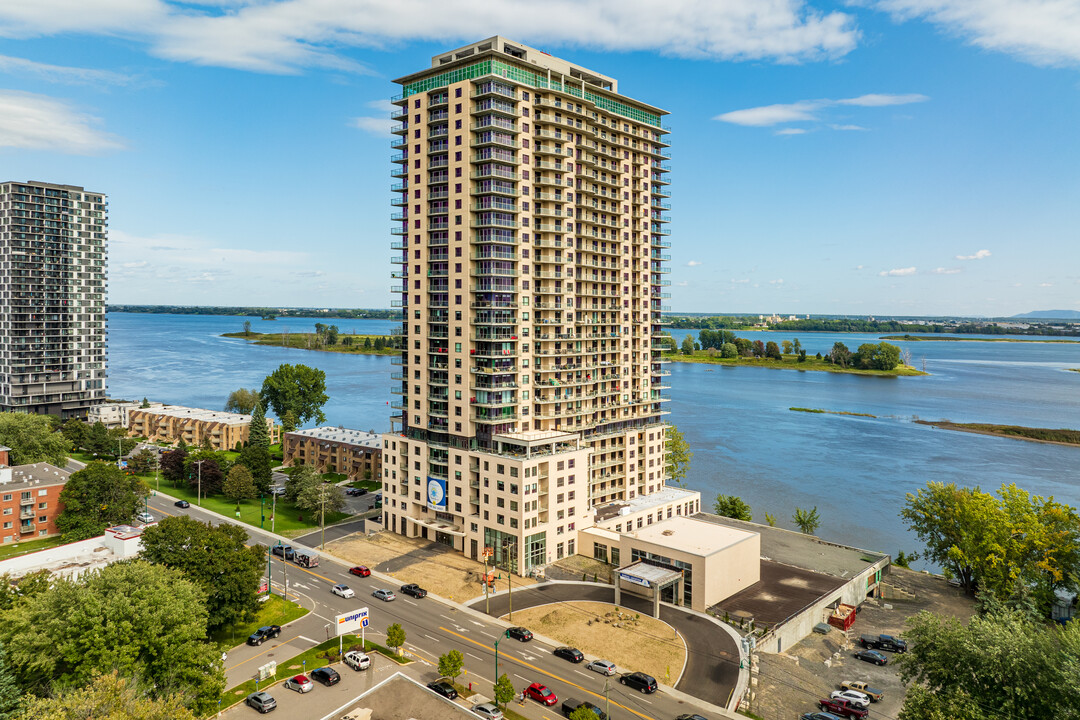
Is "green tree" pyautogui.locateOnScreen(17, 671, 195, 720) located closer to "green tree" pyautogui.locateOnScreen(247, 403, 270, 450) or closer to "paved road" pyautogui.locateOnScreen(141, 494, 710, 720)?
"paved road" pyautogui.locateOnScreen(141, 494, 710, 720)

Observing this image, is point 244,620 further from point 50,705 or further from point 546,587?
point 546,587

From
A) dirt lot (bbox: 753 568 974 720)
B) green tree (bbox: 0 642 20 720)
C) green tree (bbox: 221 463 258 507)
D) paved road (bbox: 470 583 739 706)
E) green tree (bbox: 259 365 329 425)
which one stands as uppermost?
green tree (bbox: 259 365 329 425)

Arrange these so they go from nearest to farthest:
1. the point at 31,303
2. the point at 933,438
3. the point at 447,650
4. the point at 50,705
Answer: the point at 50,705 < the point at 447,650 < the point at 31,303 < the point at 933,438

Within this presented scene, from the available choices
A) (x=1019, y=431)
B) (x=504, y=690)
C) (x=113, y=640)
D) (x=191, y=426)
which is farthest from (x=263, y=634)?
(x=1019, y=431)

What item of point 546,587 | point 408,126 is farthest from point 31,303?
point 546,587

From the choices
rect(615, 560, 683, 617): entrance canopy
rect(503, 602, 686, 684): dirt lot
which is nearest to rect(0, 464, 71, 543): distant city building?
rect(503, 602, 686, 684): dirt lot

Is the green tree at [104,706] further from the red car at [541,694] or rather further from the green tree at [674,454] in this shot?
the green tree at [674,454]
